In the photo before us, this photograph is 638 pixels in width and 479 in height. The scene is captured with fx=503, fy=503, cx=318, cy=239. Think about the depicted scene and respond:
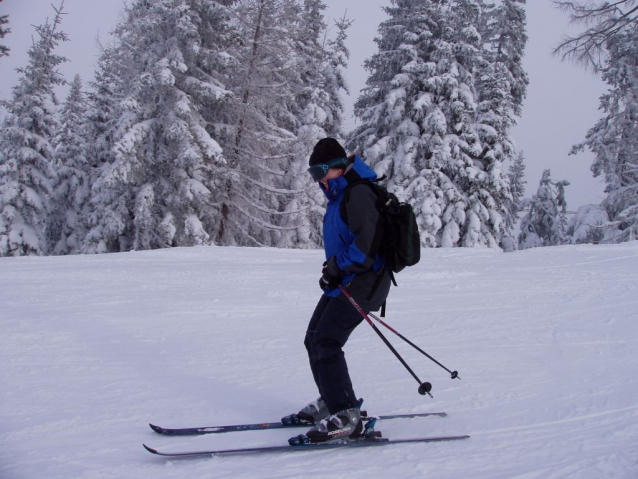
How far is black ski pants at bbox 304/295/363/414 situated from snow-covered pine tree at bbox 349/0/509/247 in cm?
1834

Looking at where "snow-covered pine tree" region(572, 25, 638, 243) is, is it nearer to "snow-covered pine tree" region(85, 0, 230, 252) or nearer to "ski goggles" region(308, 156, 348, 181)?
"snow-covered pine tree" region(85, 0, 230, 252)

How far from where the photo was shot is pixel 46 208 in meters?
24.7

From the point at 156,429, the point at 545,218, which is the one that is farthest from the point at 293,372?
the point at 545,218

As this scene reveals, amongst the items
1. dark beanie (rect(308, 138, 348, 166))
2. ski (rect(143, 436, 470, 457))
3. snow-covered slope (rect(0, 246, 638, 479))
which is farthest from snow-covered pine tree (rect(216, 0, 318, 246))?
ski (rect(143, 436, 470, 457))

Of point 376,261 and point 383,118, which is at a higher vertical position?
point 383,118

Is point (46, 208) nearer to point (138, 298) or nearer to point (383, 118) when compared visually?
point (383, 118)

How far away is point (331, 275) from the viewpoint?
3.23 meters

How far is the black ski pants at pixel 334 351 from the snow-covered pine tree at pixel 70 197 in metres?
25.4

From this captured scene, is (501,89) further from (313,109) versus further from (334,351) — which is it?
(334,351)

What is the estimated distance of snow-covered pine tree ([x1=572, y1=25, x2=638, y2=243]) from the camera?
907 inches

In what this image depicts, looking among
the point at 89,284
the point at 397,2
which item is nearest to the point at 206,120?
the point at 397,2

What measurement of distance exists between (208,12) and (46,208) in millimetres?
12689

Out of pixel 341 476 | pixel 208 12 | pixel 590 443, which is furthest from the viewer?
pixel 208 12

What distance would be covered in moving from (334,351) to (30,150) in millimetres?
25143
